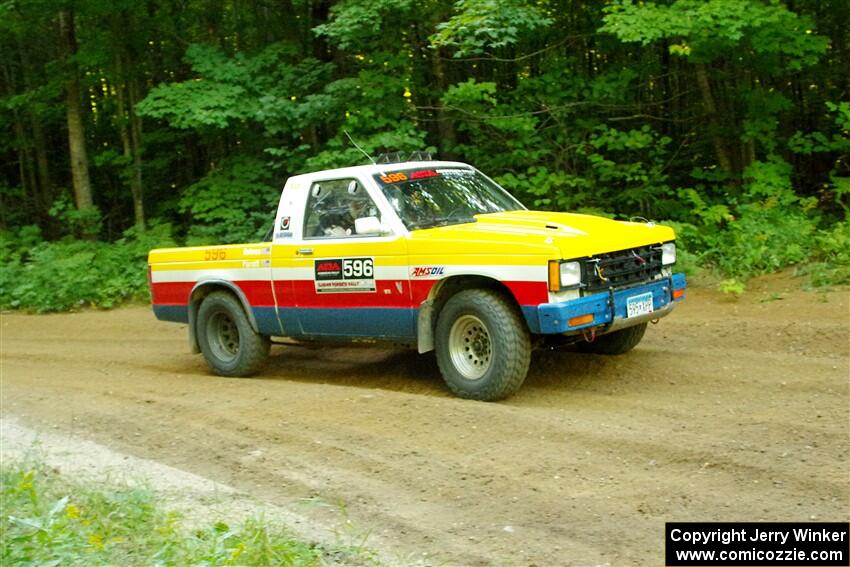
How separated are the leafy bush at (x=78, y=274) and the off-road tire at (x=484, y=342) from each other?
9135 mm

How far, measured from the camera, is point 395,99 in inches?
591

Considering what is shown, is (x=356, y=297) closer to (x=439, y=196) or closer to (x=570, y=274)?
(x=439, y=196)

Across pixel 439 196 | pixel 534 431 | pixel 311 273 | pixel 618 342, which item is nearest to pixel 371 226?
pixel 439 196

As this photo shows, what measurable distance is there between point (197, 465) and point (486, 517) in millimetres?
2466

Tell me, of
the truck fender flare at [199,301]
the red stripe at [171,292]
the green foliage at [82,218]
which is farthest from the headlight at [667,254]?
the green foliage at [82,218]

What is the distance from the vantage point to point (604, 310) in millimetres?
7516

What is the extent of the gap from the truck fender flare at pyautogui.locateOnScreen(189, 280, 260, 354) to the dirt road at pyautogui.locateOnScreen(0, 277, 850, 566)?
410 mm

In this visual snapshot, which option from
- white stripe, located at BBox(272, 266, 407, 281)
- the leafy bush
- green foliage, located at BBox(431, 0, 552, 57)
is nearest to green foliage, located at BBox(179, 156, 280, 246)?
the leafy bush

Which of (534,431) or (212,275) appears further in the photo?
(212,275)

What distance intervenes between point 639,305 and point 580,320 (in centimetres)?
77

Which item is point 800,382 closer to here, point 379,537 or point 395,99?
point 379,537

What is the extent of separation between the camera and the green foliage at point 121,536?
4820mm

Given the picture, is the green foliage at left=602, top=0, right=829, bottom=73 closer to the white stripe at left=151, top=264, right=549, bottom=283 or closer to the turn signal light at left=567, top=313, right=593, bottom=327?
the white stripe at left=151, top=264, right=549, bottom=283

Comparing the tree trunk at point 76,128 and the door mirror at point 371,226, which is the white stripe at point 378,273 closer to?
the door mirror at point 371,226
